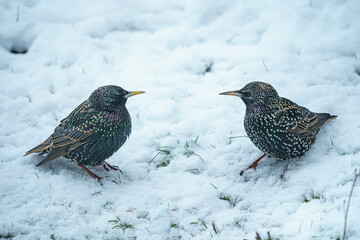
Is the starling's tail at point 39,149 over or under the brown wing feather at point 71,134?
under

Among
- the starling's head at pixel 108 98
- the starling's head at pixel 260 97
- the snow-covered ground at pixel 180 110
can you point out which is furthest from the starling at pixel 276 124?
the starling's head at pixel 108 98

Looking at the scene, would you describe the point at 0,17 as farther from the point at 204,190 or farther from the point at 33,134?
the point at 204,190

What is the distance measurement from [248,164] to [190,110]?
123 cm

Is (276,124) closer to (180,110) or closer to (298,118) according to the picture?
(298,118)

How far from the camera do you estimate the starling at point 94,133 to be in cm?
379

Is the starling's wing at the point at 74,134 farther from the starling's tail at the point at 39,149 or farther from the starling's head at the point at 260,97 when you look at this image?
the starling's head at the point at 260,97

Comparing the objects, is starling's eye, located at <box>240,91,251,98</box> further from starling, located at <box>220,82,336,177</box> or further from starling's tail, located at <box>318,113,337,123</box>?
starling's tail, located at <box>318,113,337,123</box>

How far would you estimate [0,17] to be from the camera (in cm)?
621

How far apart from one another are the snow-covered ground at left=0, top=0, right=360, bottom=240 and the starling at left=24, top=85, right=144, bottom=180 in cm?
25

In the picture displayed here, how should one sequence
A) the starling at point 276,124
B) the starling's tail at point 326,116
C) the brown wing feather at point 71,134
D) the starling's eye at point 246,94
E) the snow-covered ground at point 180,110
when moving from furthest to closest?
the starling's tail at point 326,116 → the starling's eye at point 246,94 → the brown wing feather at point 71,134 → the starling at point 276,124 → the snow-covered ground at point 180,110

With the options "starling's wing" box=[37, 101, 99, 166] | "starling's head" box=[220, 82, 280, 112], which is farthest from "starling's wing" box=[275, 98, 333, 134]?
"starling's wing" box=[37, 101, 99, 166]

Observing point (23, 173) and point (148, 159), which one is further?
point (148, 159)

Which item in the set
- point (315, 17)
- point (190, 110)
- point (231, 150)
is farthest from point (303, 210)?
point (315, 17)

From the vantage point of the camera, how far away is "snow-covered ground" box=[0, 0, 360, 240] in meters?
3.27
